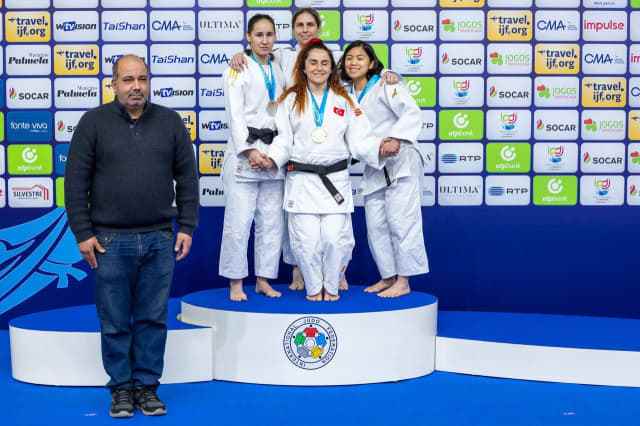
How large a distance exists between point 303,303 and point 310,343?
0.28 meters

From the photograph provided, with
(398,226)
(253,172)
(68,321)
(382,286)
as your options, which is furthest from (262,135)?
(68,321)

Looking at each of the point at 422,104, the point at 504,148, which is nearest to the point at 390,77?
the point at 422,104

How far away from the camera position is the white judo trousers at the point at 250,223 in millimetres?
4703

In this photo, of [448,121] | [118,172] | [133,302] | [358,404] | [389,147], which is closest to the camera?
[118,172]

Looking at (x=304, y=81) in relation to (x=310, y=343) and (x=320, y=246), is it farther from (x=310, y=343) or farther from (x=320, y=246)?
(x=310, y=343)

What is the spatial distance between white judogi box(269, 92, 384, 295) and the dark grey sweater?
35.6 inches

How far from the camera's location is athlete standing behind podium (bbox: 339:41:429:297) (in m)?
4.74

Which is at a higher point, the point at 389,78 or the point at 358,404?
the point at 389,78

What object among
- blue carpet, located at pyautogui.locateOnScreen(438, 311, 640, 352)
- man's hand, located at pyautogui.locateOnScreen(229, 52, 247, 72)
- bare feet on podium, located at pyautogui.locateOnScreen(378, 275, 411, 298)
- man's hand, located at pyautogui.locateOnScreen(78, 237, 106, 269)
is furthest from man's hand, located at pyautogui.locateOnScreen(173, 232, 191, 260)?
A: blue carpet, located at pyautogui.locateOnScreen(438, 311, 640, 352)

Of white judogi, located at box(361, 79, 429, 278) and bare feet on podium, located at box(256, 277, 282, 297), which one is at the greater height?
white judogi, located at box(361, 79, 429, 278)

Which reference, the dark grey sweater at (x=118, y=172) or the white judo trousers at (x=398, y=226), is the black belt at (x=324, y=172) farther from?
the dark grey sweater at (x=118, y=172)

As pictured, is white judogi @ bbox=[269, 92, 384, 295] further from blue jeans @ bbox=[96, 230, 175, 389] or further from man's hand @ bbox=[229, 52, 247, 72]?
blue jeans @ bbox=[96, 230, 175, 389]

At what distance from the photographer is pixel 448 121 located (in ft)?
18.0

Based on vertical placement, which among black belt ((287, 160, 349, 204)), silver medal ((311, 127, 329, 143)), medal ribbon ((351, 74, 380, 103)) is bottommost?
black belt ((287, 160, 349, 204))
